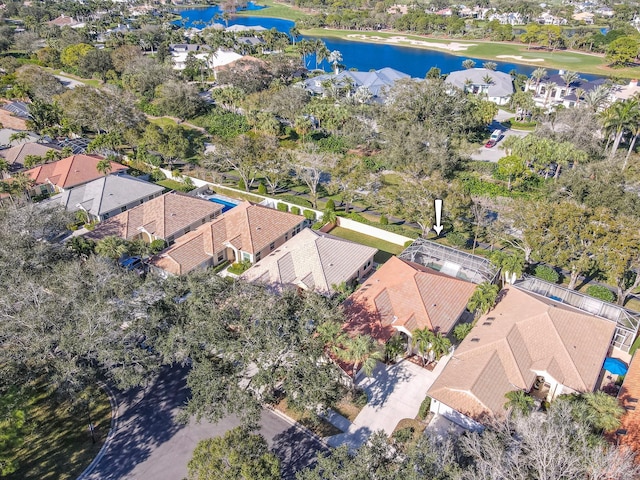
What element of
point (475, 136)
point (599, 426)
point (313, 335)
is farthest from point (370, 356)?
point (475, 136)

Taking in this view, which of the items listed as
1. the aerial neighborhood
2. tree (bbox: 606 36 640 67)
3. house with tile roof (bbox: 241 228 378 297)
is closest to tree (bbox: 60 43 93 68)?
the aerial neighborhood

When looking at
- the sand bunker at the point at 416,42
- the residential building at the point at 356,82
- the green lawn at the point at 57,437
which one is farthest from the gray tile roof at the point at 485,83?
A: the green lawn at the point at 57,437

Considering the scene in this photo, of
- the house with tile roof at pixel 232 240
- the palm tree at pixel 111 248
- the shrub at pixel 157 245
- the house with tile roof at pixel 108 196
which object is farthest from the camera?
the house with tile roof at pixel 108 196

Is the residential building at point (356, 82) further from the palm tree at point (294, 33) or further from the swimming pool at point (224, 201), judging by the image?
the palm tree at point (294, 33)

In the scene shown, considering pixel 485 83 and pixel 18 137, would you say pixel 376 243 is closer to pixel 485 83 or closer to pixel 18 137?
pixel 18 137

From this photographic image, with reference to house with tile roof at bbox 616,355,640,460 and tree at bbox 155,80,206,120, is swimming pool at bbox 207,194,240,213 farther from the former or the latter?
house with tile roof at bbox 616,355,640,460

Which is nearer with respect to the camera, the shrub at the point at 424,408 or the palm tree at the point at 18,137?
the shrub at the point at 424,408
